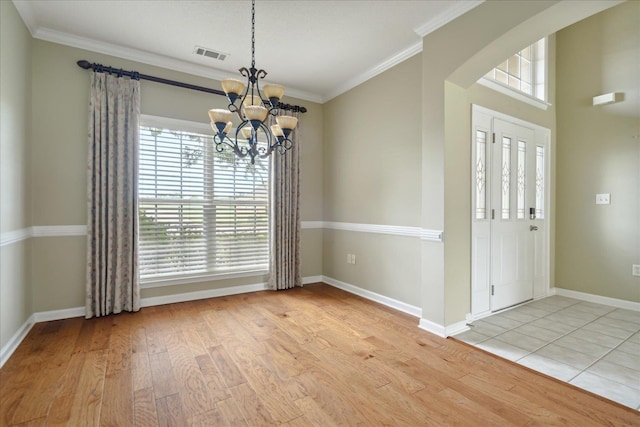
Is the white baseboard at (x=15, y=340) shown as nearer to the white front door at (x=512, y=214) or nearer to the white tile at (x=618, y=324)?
the white front door at (x=512, y=214)

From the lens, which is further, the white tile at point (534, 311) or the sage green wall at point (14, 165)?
the white tile at point (534, 311)

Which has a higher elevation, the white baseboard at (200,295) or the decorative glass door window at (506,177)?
the decorative glass door window at (506,177)

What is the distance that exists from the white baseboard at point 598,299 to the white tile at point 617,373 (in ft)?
6.21

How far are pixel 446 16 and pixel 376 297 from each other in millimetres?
3079

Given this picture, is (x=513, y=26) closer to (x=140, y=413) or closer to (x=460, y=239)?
(x=460, y=239)

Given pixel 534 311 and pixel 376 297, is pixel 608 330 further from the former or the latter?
pixel 376 297

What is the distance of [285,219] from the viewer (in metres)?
4.37

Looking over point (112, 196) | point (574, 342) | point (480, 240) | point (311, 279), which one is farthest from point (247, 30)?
point (574, 342)

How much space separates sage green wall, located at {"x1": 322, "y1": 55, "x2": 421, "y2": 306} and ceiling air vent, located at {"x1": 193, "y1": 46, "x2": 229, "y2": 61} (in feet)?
5.66

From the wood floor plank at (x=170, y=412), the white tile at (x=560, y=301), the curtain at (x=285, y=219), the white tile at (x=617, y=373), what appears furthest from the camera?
the curtain at (x=285, y=219)

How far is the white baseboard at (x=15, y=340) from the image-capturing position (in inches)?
89.9

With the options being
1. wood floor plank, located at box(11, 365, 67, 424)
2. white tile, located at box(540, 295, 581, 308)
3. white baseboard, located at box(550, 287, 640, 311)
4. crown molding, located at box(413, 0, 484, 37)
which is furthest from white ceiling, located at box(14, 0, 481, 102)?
white baseboard, located at box(550, 287, 640, 311)

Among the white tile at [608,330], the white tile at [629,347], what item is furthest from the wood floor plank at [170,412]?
the white tile at [608,330]

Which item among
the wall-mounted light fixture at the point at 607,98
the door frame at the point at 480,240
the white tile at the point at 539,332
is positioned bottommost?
the white tile at the point at 539,332
